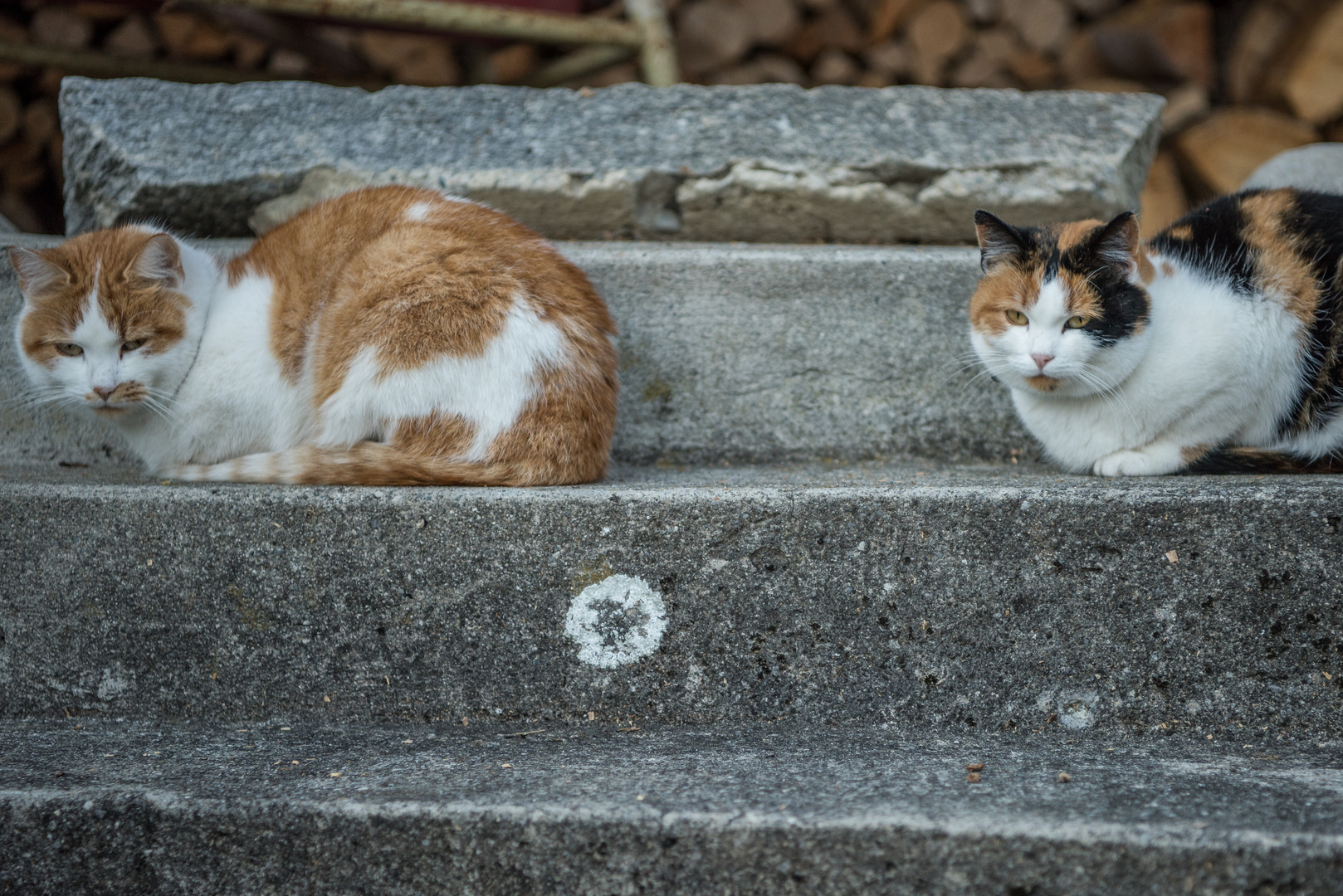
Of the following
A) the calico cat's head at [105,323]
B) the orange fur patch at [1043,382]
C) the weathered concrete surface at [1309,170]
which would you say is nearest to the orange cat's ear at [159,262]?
the calico cat's head at [105,323]

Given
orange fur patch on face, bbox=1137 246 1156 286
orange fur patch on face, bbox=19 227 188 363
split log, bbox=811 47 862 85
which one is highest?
split log, bbox=811 47 862 85

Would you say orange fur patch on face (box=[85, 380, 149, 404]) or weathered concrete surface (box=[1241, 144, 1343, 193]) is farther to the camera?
weathered concrete surface (box=[1241, 144, 1343, 193])

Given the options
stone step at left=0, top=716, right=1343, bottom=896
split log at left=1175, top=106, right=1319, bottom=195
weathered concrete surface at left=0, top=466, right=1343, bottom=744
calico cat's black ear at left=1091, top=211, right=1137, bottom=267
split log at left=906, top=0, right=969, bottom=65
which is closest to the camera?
stone step at left=0, top=716, right=1343, bottom=896

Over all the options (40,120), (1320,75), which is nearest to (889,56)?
(1320,75)

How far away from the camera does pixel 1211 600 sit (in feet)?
4.52

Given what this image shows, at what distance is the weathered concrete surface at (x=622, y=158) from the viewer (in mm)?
2338

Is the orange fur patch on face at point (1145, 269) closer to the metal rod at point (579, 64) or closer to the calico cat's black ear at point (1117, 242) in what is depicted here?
the calico cat's black ear at point (1117, 242)

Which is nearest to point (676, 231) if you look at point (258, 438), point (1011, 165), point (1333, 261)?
point (1011, 165)

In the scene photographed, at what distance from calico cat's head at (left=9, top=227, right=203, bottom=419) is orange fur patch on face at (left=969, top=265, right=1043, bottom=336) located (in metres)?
1.56

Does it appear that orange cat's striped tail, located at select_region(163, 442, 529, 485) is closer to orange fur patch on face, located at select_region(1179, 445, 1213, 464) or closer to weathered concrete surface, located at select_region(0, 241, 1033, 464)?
weathered concrete surface, located at select_region(0, 241, 1033, 464)

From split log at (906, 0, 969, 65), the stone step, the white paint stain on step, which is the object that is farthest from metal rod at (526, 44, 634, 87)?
the stone step

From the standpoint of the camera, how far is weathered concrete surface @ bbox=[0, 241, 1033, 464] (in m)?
2.03

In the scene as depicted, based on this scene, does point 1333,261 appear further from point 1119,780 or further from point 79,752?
point 79,752

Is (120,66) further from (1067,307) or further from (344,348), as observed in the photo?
(1067,307)
